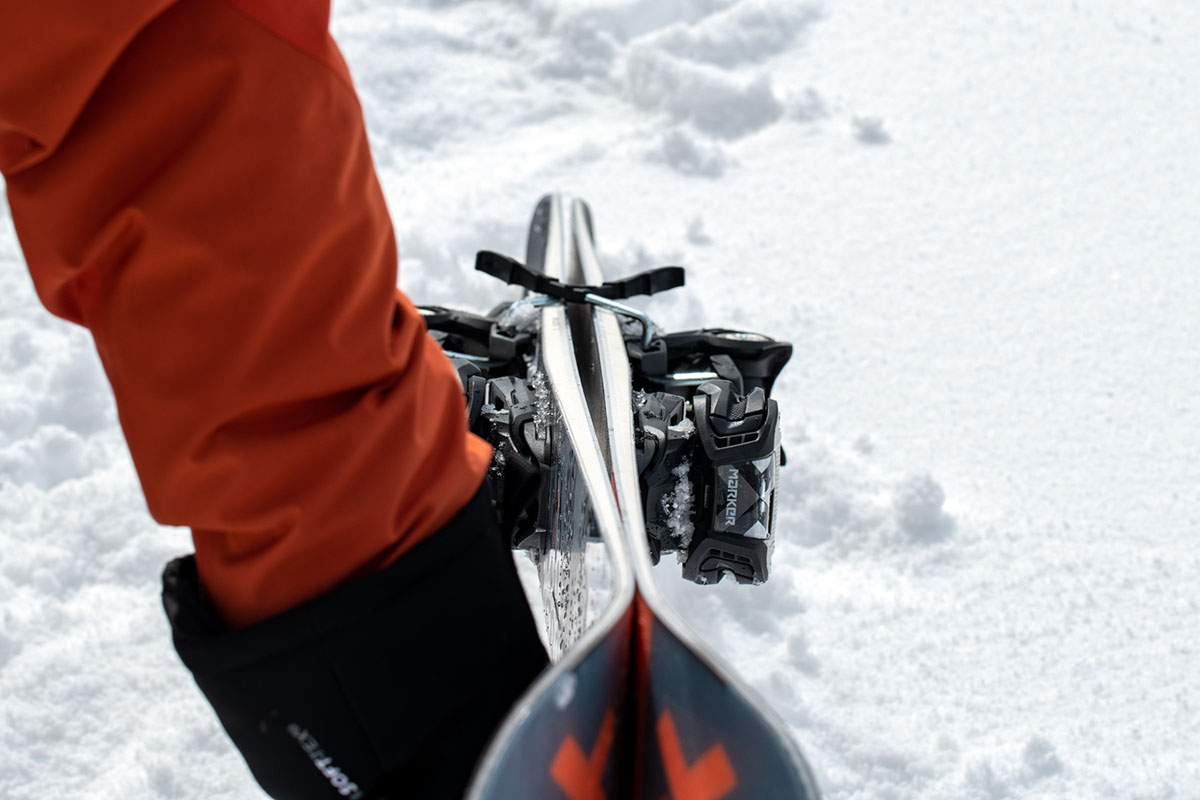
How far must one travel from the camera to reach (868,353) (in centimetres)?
276

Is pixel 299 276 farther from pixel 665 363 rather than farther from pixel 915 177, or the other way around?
pixel 915 177

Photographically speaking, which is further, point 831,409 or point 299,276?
point 831,409

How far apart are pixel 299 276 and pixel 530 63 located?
322cm

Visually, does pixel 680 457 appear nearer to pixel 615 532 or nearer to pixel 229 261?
pixel 615 532

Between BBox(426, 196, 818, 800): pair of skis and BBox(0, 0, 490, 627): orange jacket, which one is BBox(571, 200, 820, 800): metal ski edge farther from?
BBox(0, 0, 490, 627): orange jacket

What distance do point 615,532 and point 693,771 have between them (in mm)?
325

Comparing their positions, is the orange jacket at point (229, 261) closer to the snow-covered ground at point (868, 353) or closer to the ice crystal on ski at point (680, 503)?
the ice crystal on ski at point (680, 503)

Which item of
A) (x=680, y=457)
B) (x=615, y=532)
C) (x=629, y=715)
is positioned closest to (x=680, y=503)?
(x=680, y=457)

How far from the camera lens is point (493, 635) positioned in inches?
41.3

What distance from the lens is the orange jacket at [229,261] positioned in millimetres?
829

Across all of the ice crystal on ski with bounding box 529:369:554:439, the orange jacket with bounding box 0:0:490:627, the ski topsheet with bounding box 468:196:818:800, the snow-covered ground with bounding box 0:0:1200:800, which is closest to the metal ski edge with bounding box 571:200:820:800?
the ski topsheet with bounding box 468:196:818:800

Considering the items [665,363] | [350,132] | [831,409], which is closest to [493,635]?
[350,132]

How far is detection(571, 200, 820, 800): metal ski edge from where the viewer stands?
0.84m

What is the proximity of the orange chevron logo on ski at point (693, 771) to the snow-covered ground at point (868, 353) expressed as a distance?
3.04 ft
